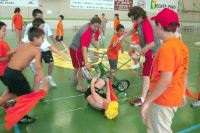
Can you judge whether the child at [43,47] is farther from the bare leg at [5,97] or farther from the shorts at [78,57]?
the bare leg at [5,97]

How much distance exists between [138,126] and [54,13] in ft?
60.8

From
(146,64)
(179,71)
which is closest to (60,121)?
(146,64)

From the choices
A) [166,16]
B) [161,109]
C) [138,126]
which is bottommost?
[138,126]

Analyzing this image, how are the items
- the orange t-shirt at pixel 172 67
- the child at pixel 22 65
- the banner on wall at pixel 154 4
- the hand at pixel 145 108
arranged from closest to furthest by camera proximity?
1. the orange t-shirt at pixel 172 67
2. the hand at pixel 145 108
3. the child at pixel 22 65
4. the banner on wall at pixel 154 4

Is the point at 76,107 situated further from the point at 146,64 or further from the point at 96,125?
the point at 146,64

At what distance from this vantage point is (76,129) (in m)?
4.48

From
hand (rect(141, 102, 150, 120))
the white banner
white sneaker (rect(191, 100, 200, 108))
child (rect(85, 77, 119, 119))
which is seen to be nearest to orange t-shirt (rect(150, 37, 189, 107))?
hand (rect(141, 102, 150, 120))

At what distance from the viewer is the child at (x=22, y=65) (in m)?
4.09

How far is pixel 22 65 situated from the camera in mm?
4219

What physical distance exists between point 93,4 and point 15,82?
2023 cm

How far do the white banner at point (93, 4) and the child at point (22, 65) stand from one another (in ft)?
62.3

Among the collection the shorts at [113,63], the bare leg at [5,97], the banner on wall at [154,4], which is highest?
the banner on wall at [154,4]

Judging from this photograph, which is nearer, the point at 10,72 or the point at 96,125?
the point at 10,72

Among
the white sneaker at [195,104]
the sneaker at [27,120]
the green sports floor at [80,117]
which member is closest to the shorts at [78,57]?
the green sports floor at [80,117]
